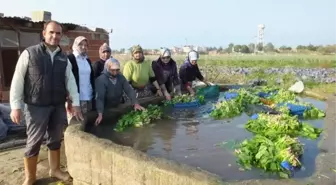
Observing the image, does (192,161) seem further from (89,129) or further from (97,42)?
(97,42)

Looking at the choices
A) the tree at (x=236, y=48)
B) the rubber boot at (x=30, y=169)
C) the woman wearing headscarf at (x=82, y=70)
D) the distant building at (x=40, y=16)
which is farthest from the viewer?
the tree at (x=236, y=48)

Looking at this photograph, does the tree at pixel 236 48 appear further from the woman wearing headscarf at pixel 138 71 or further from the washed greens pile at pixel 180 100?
the woman wearing headscarf at pixel 138 71

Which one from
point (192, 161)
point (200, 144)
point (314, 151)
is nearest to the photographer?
point (192, 161)

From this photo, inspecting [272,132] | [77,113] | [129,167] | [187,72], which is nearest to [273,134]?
[272,132]

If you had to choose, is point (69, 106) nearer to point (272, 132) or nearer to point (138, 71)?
point (138, 71)

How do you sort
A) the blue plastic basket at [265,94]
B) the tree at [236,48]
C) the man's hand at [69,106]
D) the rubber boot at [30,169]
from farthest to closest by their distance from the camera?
the tree at [236,48], the blue plastic basket at [265,94], the man's hand at [69,106], the rubber boot at [30,169]

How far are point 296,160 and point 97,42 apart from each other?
30.5 ft

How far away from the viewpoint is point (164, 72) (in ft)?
24.6

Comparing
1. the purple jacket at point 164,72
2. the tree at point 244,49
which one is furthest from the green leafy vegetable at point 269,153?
the tree at point 244,49

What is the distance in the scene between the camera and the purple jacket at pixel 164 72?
727 cm

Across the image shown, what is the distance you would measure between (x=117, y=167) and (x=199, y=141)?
6.09ft

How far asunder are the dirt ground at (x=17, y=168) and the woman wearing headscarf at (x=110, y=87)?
0.98 metres

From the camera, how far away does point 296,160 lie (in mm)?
3801

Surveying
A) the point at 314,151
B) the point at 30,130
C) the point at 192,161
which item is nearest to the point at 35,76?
the point at 30,130
